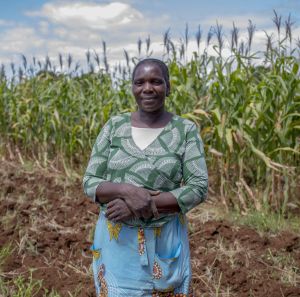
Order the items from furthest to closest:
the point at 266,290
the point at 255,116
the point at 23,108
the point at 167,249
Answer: the point at 23,108 → the point at 255,116 → the point at 266,290 → the point at 167,249

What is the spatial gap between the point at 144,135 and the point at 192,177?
24cm

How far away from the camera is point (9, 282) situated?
10.8ft

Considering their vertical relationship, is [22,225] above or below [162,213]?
below

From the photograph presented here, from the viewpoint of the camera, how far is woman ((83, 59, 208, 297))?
188 centimetres

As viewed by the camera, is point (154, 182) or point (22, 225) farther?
point (22, 225)

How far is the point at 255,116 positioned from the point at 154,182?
10.3 ft

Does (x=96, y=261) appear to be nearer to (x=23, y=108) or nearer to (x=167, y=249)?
(x=167, y=249)

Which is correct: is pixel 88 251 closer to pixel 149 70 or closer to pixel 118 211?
pixel 118 211

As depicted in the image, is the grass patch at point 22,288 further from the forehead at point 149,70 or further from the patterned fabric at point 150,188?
the forehead at point 149,70

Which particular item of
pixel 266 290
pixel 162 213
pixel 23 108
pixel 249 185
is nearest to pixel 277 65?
pixel 249 185

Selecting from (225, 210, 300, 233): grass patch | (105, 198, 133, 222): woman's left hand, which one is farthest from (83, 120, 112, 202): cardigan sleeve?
(225, 210, 300, 233): grass patch

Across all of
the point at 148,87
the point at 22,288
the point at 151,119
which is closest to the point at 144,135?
the point at 151,119

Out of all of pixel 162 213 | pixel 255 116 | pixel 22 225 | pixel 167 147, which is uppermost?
pixel 167 147

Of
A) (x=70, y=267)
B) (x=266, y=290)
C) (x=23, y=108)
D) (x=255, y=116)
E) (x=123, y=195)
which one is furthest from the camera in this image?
(x=23, y=108)
